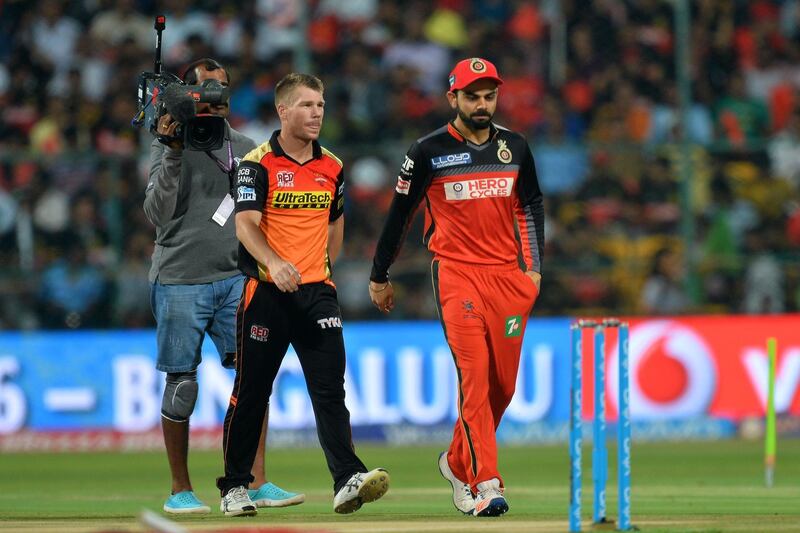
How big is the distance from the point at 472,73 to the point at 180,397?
2.62 meters

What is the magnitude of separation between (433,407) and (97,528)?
9.45m

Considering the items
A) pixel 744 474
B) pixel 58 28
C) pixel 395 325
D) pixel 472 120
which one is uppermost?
pixel 58 28

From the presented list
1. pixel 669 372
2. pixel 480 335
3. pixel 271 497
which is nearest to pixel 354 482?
pixel 271 497

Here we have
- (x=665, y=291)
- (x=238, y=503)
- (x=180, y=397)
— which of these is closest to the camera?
(x=238, y=503)

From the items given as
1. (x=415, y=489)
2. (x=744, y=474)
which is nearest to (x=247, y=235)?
(x=415, y=489)

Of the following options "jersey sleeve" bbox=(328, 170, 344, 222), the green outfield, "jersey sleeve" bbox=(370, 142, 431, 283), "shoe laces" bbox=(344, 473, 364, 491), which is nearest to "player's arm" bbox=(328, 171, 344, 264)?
"jersey sleeve" bbox=(328, 170, 344, 222)

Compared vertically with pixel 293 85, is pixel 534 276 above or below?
below

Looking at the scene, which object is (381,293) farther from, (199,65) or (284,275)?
(199,65)

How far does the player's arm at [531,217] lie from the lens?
31.0 feet

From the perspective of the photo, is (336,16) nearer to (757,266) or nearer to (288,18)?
(288,18)

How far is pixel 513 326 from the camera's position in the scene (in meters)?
9.30

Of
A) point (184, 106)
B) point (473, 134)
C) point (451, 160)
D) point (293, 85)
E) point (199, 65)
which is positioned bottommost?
point (451, 160)

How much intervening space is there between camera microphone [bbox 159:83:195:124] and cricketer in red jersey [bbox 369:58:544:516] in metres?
1.35

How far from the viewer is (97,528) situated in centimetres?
810
